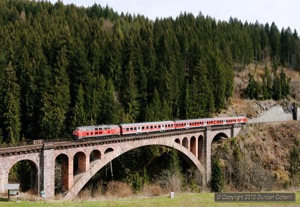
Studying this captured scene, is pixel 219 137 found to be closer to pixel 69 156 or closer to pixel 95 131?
pixel 95 131

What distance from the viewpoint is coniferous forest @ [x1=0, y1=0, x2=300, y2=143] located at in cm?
4356

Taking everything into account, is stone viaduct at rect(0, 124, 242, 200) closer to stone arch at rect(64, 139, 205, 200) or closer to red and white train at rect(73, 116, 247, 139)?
stone arch at rect(64, 139, 205, 200)

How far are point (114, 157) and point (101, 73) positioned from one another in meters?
23.3

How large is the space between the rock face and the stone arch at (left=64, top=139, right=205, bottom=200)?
77.5ft

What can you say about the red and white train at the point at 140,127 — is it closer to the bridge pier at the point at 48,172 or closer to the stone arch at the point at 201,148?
the stone arch at the point at 201,148

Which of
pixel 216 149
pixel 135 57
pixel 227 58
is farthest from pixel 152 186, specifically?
pixel 227 58

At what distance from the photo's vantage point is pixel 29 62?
156 ft

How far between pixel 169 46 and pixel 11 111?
34.4 meters

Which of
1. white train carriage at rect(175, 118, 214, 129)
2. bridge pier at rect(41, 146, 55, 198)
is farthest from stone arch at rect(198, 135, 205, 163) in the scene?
bridge pier at rect(41, 146, 55, 198)

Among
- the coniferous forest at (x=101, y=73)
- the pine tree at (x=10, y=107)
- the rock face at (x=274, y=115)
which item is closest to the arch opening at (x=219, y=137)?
the coniferous forest at (x=101, y=73)

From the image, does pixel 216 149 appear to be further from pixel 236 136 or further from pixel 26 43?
pixel 26 43

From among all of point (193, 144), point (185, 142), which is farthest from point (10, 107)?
point (193, 144)

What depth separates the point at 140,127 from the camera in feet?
127

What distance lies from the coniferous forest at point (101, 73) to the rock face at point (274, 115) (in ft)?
24.8
